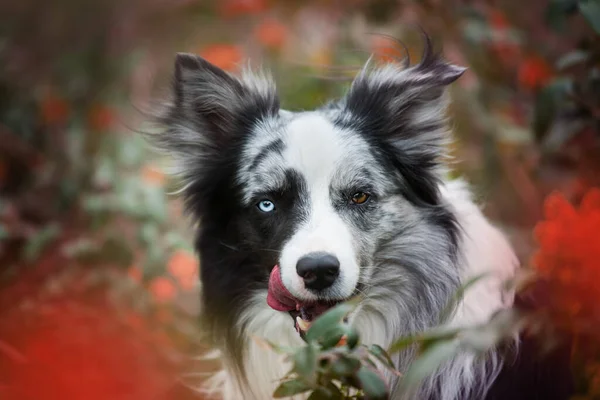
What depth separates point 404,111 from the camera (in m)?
3.44

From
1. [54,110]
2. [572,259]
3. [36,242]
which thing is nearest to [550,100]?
[572,259]

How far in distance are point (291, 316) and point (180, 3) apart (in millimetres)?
5109

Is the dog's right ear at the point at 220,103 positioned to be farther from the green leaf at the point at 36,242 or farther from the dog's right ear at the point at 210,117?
the green leaf at the point at 36,242

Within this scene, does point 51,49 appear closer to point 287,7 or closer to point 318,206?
point 287,7

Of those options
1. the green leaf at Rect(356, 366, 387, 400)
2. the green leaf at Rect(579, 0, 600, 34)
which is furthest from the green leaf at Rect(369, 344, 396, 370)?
the green leaf at Rect(579, 0, 600, 34)

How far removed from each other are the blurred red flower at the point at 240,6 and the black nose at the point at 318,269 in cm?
511

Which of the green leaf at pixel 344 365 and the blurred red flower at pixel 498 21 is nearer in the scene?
the green leaf at pixel 344 365

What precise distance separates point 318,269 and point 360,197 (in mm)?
501

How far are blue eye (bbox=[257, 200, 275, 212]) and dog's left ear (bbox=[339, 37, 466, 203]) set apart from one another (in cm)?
51

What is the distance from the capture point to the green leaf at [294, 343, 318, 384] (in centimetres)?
215

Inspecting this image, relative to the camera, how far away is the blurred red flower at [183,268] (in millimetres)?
5000

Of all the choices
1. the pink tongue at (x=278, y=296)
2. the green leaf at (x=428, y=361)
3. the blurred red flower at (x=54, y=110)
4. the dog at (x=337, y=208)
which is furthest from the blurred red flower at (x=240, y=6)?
the green leaf at (x=428, y=361)

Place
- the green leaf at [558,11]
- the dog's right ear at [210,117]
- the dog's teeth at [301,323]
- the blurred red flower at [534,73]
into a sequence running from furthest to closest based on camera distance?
the blurred red flower at [534,73] < the green leaf at [558,11] < the dog's right ear at [210,117] < the dog's teeth at [301,323]

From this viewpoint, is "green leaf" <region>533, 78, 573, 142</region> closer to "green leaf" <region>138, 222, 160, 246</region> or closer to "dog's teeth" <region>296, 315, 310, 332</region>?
"dog's teeth" <region>296, 315, 310, 332</region>
